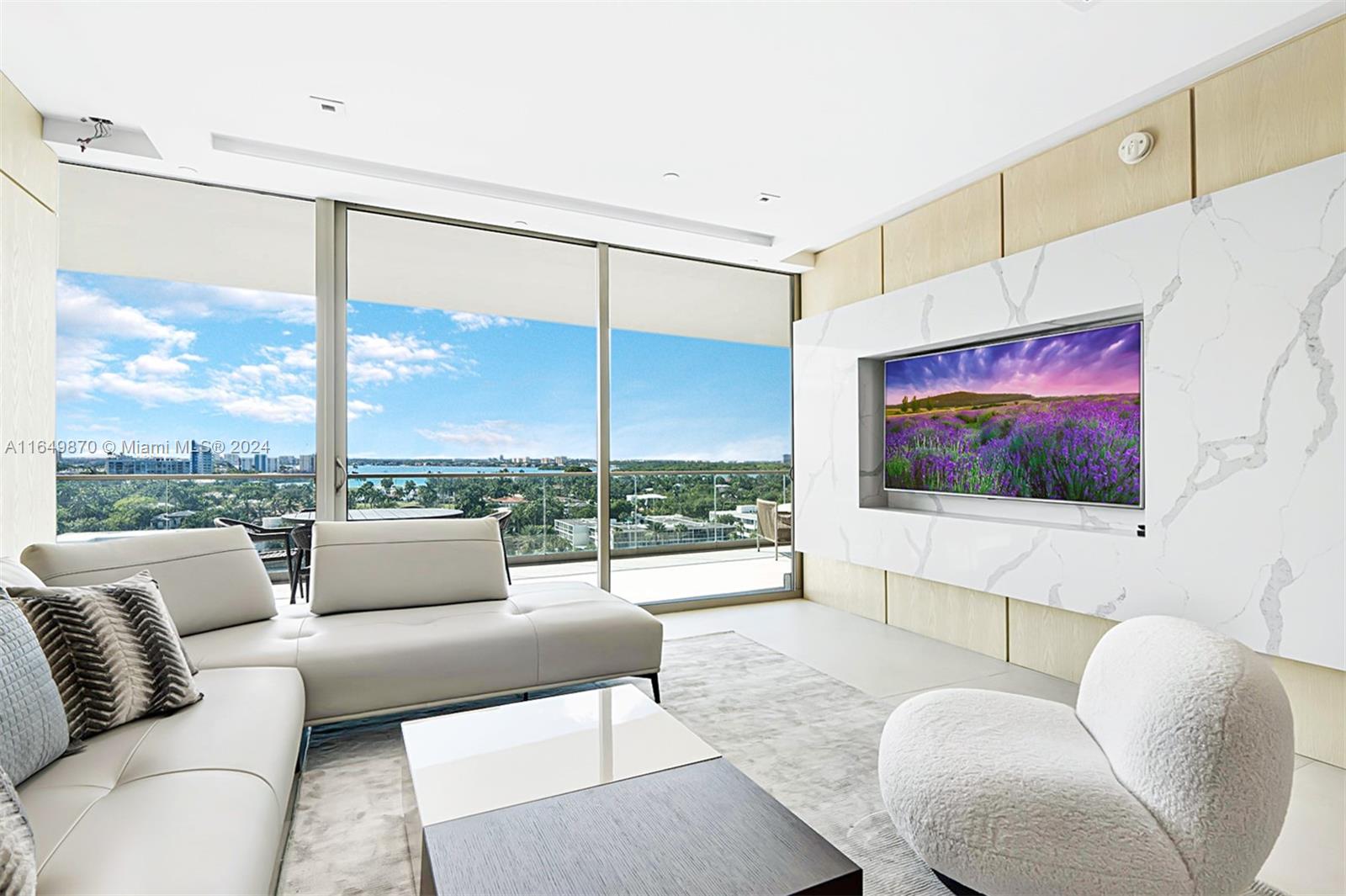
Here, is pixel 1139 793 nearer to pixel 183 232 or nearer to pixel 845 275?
pixel 845 275

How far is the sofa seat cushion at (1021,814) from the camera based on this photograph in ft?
4.72

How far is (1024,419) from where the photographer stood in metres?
3.58

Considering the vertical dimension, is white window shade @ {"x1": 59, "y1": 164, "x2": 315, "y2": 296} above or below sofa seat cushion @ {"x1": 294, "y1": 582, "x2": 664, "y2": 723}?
above

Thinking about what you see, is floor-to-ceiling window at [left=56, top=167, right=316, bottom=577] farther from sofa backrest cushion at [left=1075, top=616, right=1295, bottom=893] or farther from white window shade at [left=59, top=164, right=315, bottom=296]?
sofa backrest cushion at [left=1075, top=616, right=1295, bottom=893]

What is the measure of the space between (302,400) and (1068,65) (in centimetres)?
403

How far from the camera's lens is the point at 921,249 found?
164 inches

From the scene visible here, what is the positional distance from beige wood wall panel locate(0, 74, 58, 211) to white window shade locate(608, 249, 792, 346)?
9.63 ft

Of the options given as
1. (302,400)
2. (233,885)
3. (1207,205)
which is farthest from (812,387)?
(233,885)

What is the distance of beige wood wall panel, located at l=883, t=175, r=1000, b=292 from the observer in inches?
147

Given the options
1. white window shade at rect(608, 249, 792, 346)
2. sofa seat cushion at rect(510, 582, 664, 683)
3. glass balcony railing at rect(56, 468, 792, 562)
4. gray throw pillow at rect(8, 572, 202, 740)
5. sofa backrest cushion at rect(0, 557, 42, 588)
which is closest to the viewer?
gray throw pillow at rect(8, 572, 202, 740)

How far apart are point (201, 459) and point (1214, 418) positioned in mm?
4766

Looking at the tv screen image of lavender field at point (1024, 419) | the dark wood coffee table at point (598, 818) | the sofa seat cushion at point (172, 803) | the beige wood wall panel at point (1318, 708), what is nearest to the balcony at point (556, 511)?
the tv screen image of lavender field at point (1024, 419)

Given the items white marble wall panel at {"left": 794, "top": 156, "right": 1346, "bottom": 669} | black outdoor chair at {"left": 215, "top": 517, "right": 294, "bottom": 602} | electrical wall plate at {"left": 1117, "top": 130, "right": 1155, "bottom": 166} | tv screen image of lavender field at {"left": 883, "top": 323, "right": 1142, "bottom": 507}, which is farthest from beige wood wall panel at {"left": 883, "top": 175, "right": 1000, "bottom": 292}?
black outdoor chair at {"left": 215, "top": 517, "right": 294, "bottom": 602}

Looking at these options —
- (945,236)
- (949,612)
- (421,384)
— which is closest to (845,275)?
(945,236)
